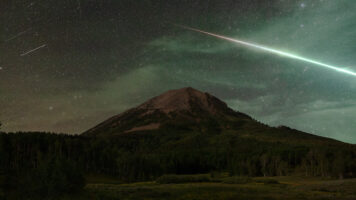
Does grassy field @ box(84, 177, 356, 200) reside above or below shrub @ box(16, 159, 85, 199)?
below

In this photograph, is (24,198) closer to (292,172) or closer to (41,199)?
(41,199)

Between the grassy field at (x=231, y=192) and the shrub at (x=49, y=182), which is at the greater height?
the shrub at (x=49, y=182)

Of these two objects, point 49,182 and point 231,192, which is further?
point 231,192

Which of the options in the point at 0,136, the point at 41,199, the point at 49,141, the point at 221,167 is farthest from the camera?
the point at 221,167

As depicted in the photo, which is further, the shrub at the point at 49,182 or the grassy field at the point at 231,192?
the grassy field at the point at 231,192

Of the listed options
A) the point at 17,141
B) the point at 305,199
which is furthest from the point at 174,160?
the point at 305,199

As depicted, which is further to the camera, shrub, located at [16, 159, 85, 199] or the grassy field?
the grassy field

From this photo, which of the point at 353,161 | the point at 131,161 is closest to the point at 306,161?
the point at 353,161

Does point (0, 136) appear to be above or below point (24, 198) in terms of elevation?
above

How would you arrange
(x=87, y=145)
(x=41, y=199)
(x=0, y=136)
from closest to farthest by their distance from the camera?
(x=41, y=199)
(x=0, y=136)
(x=87, y=145)

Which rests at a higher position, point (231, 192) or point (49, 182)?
point (49, 182)

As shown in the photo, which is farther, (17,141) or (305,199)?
(17,141)
